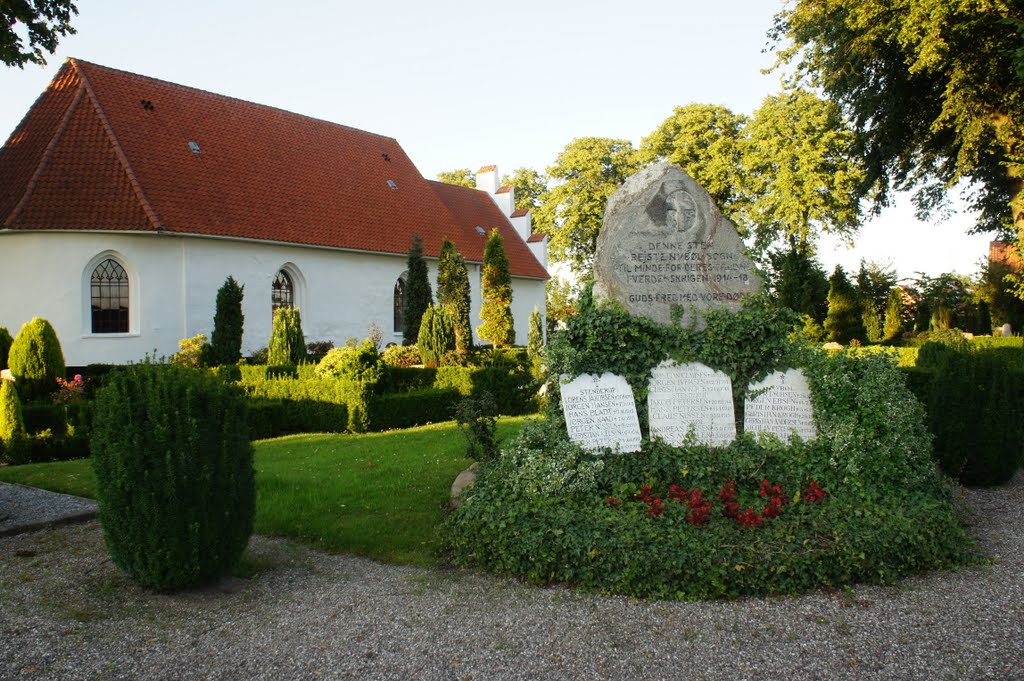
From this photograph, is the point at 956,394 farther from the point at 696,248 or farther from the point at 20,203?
the point at 20,203

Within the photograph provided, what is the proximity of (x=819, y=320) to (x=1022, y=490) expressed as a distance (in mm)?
23264

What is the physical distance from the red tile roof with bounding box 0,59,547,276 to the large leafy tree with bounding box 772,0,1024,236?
584 inches

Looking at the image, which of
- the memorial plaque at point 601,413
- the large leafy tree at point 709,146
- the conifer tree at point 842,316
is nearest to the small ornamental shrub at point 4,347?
the memorial plaque at point 601,413

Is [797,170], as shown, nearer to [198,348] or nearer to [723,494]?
[198,348]

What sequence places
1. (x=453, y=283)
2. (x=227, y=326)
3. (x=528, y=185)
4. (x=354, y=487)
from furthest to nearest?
(x=528, y=185) < (x=453, y=283) < (x=227, y=326) < (x=354, y=487)

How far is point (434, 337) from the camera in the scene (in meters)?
19.7

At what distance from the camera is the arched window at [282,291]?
25.2m

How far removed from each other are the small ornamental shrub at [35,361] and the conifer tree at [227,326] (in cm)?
601

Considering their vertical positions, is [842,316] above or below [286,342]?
above

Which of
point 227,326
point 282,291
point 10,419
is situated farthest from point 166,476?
point 282,291

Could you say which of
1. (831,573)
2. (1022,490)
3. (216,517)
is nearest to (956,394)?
(1022,490)

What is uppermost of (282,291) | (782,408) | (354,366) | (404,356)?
(282,291)

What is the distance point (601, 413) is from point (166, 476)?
3.53m

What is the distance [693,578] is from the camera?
503cm
